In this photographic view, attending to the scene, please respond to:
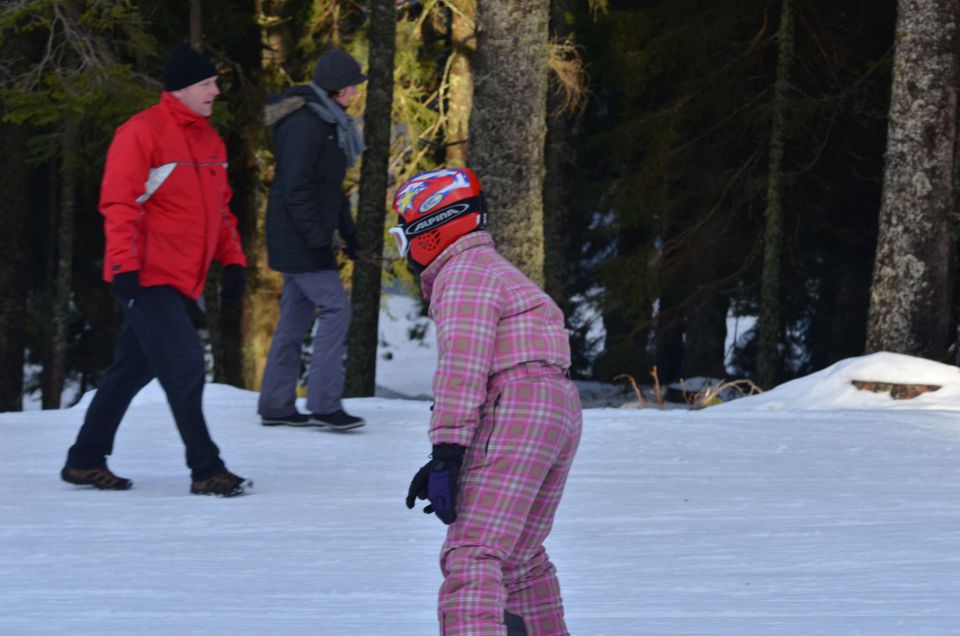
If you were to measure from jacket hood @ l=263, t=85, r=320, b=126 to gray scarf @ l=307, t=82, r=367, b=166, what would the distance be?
30 millimetres

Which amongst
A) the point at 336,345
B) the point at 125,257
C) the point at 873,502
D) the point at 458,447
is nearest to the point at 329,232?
the point at 336,345

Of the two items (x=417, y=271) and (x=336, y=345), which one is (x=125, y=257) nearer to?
(x=336, y=345)

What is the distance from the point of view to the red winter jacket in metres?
5.95

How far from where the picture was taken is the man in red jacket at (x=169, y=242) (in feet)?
19.6

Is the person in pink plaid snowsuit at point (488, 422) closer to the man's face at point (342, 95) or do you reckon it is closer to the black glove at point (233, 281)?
the black glove at point (233, 281)

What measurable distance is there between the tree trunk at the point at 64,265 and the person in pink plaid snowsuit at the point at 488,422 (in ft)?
40.8

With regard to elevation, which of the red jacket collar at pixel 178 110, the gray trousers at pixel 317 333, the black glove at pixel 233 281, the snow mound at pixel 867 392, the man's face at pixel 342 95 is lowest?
the snow mound at pixel 867 392

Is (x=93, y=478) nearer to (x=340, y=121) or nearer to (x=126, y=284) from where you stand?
(x=126, y=284)

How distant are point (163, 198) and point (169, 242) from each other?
7.5 inches

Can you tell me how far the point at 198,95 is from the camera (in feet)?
20.2

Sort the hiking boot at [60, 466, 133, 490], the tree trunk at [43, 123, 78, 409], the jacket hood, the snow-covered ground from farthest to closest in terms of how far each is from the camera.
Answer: the tree trunk at [43, 123, 78, 409], the jacket hood, the hiking boot at [60, 466, 133, 490], the snow-covered ground

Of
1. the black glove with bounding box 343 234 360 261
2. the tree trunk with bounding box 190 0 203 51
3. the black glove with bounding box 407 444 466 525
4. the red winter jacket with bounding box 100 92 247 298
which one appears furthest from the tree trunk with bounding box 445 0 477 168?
the black glove with bounding box 407 444 466 525

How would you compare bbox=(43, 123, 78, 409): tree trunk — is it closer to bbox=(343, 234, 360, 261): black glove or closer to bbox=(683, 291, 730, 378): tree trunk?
bbox=(683, 291, 730, 378): tree trunk

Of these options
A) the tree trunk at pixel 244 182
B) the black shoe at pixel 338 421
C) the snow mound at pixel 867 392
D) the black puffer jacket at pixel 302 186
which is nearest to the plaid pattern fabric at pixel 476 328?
the black puffer jacket at pixel 302 186
